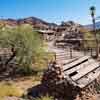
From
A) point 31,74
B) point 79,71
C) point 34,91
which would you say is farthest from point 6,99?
point 31,74

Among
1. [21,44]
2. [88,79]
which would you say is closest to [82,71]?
[88,79]

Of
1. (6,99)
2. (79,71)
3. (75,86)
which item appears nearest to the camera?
(6,99)

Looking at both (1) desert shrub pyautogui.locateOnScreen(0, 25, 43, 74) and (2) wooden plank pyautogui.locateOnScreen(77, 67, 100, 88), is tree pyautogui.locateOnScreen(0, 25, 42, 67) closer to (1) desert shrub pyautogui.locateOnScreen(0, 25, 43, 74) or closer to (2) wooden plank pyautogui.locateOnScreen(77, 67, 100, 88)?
(1) desert shrub pyautogui.locateOnScreen(0, 25, 43, 74)

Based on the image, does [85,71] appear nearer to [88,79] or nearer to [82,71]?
[82,71]

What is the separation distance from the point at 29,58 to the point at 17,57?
1.16 m

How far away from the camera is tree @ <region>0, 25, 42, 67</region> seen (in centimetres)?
2116

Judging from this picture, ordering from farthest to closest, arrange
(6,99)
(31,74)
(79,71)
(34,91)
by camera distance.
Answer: (31,74), (79,71), (34,91), (6,99)

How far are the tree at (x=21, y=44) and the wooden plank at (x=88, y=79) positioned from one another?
6.26 m

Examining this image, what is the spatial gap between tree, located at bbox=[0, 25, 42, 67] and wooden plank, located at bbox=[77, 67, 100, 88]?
6.26 meters

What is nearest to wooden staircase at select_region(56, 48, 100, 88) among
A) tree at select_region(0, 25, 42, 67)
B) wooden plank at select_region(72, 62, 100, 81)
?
wooden plank at select_region(72, 62, 100, 81)

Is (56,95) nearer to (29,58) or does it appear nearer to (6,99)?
(6,99)

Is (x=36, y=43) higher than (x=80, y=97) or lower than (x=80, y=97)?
higher

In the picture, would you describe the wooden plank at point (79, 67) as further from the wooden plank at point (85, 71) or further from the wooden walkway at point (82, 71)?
the wooden plank at point (85, 71)

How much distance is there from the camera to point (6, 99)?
1184 centimetres
